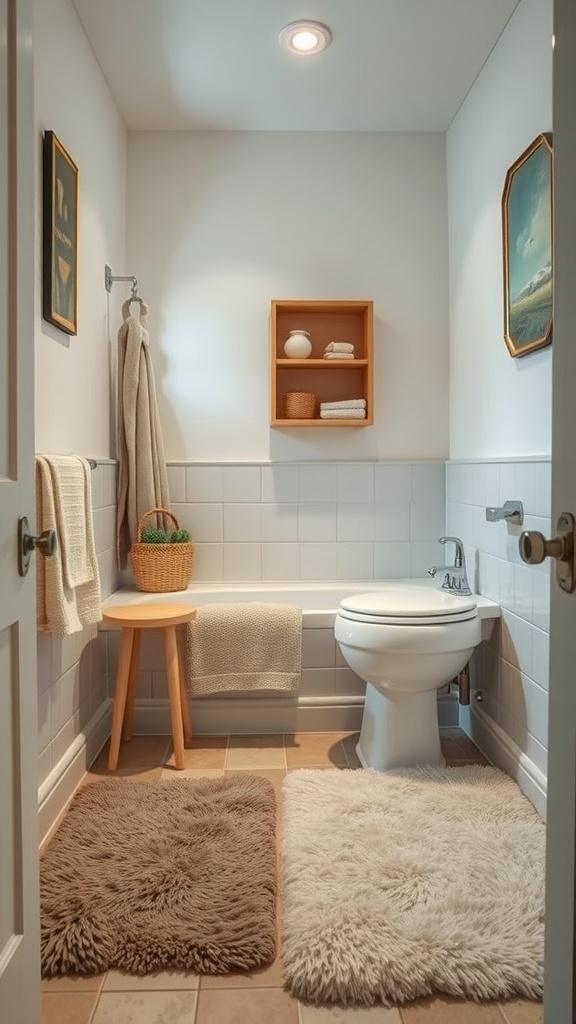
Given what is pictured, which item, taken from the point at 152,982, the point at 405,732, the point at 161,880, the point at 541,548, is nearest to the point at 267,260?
the point at 405,732

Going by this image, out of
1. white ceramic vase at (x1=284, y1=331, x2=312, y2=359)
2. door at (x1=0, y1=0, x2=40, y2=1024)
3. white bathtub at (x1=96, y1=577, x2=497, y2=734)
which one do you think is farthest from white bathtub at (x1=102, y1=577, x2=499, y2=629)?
door at (x1=0, y1=0, x2=40, y2=1024)

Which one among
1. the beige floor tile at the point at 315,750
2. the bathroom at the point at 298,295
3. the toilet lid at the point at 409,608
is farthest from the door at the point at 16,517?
the bathroom at the point at 298,295

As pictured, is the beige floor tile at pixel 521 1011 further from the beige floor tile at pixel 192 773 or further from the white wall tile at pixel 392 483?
the white wall tile at pixel 392 483

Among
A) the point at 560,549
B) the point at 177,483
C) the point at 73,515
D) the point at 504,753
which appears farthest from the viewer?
the point at 177,483

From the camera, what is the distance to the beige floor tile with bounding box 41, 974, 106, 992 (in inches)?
53.1

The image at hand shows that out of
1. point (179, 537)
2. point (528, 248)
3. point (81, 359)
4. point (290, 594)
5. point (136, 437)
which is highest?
point (528, 248)

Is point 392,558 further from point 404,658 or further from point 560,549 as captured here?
point 560,549

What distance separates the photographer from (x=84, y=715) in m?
2.35

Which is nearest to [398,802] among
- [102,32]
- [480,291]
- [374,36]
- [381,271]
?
[480,291]

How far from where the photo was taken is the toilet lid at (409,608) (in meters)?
2.14

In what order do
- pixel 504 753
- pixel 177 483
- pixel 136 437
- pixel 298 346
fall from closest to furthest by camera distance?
pixel 504 753, pixel 136 437, pixel 298 346, pixel 177 483

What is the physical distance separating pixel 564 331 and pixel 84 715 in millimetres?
2064

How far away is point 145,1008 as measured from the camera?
4.24 ft

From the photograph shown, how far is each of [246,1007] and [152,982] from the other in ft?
0.66
